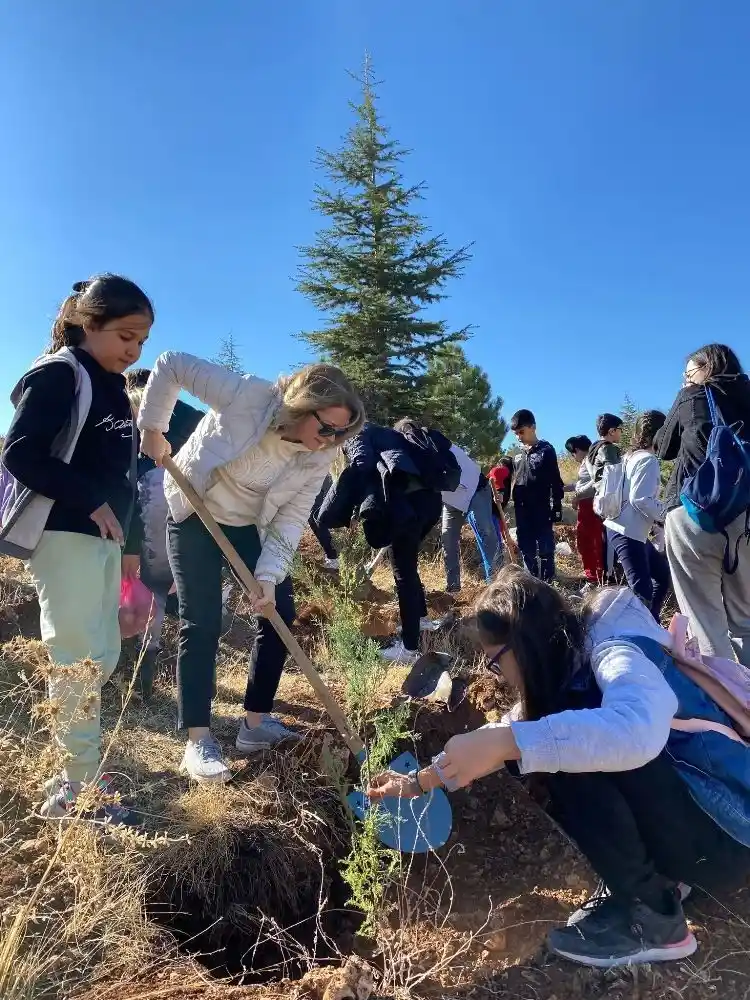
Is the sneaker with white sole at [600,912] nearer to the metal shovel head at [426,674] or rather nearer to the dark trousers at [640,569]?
the metal shovel head at [426,674]

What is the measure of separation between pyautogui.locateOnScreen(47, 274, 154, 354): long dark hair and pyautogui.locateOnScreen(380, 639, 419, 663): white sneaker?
2.63m

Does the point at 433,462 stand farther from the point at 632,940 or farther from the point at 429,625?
the point at 632,940

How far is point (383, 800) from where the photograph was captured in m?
2.17

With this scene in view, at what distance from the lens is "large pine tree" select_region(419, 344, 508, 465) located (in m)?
11.7

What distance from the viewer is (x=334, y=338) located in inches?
461

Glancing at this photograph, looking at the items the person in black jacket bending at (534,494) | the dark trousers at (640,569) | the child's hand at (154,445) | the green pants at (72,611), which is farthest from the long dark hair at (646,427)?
the green pants at (72,611)

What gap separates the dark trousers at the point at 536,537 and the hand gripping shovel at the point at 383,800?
431 cm

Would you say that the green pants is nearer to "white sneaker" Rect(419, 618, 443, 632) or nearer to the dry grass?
the dry grass

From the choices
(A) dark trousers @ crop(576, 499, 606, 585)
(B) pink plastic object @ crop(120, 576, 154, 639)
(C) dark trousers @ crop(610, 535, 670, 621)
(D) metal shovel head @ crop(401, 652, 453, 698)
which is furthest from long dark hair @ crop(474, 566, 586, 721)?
(A) dark trousers @ crop(576, 499, 606, 585)

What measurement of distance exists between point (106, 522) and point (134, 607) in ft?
5.45

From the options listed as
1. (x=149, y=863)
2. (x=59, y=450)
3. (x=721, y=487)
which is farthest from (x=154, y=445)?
(x=721, y=487)

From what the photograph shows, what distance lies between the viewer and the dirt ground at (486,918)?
1680 millimetres

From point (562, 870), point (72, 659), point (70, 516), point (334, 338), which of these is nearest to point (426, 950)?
point (562, 870)

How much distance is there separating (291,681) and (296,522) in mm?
1643
